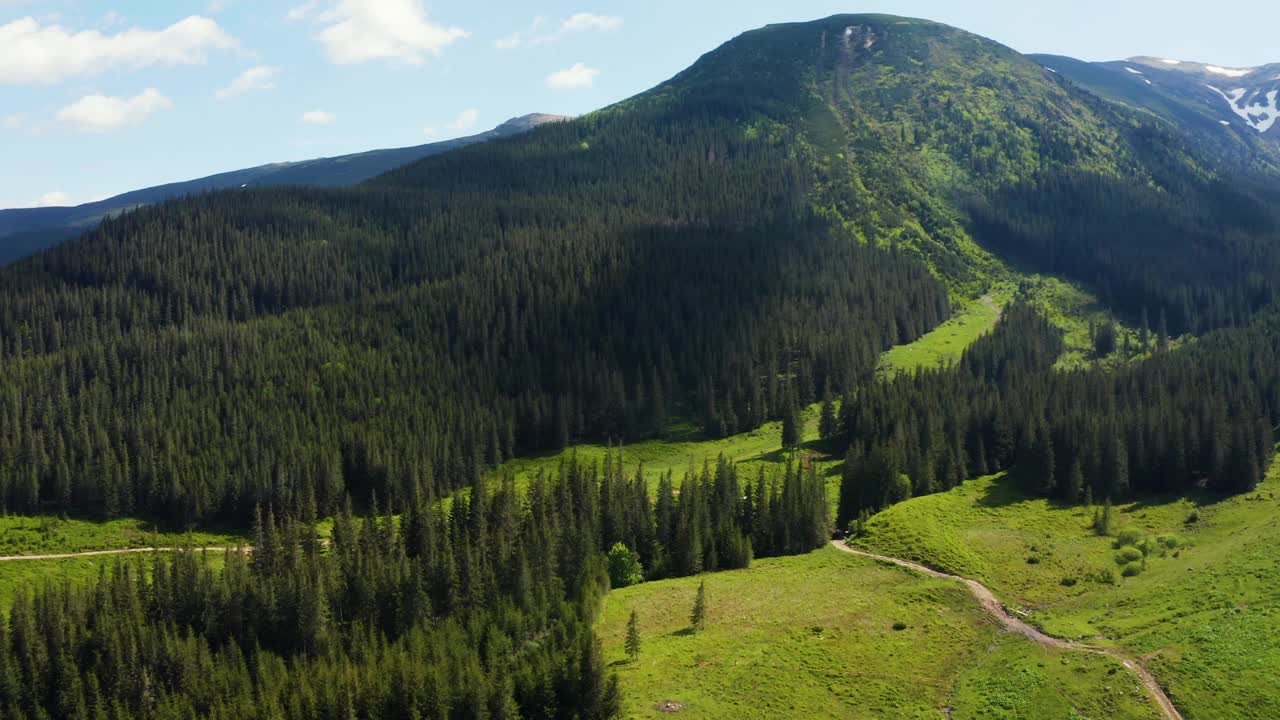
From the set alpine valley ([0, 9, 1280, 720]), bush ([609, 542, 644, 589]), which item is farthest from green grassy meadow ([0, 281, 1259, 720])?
bush ([609, 542, 644, 589])

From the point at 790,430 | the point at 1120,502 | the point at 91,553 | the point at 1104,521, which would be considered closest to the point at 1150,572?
the point at 1104,521

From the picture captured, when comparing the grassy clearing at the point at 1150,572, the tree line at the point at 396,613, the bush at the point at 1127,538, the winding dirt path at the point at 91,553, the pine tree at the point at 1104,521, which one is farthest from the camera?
the winding dirt path at the point at 91,553

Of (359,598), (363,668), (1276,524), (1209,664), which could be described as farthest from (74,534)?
(1276,524)

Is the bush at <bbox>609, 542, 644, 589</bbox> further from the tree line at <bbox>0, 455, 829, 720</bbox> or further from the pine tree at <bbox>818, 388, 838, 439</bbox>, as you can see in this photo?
the pine tree at <bbox>818, 388, 838, 439</bbox>

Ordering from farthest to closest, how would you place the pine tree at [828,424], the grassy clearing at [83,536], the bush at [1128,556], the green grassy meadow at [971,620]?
1. the pine tree at [828,424]
2. the grassy clearing at [83,536]
3. the bush at [1128,556]
4. the green grassy meadow at [971,620]

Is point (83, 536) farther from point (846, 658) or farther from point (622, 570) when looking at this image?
point (846, 658)

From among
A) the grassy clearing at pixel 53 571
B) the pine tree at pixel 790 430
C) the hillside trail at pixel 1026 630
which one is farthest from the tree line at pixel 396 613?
the pine tree at pixel 790 430

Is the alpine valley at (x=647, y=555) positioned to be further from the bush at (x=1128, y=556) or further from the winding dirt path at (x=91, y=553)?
the bush at (x=1128, y=556)
